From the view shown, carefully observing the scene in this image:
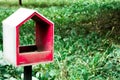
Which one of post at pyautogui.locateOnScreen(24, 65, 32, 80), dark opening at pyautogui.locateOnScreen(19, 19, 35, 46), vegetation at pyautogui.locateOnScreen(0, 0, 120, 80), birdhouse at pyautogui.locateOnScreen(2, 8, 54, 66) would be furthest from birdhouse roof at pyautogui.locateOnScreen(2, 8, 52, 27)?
dark opening at pyautogui.locateOnScreen(19, 19, 35, 46)

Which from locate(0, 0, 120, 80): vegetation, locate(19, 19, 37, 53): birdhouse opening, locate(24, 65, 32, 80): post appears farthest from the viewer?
locate(19, 19, 37, 53): birdhouse opening

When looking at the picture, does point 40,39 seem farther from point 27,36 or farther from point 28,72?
point 27,36

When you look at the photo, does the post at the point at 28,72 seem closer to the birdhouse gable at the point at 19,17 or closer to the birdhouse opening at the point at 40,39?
the birdhouse opening at the point at 40,39

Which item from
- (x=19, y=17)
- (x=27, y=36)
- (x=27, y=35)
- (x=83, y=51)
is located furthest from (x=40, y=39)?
(x=27, y=35)

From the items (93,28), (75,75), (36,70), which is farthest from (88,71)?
(93,28)

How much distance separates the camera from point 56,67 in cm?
550

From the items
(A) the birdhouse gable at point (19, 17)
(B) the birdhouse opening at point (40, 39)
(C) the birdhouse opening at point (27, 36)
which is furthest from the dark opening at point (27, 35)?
(A) the birdhouse gable at point (19, 17)

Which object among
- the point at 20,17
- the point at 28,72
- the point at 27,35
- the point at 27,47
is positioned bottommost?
the point at 28,72

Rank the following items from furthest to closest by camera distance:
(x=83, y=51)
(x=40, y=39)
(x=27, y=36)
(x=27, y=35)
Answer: (x=27, y=35)
(x=27, y=36)
(x=83, y=51)
(x=40, y=39)

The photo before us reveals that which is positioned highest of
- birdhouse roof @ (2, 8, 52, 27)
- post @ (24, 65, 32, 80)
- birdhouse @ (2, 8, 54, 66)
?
birdhouse roof @ (2, 8, 52, 27)

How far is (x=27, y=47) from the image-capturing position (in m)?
3.72

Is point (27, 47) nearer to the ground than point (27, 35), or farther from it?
nearer to the ground

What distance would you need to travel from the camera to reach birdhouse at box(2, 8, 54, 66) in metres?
3.37

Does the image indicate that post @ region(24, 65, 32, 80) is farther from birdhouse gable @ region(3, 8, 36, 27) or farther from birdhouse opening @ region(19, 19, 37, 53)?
birdhouse opening @ region(19, 19, 37, 53)
